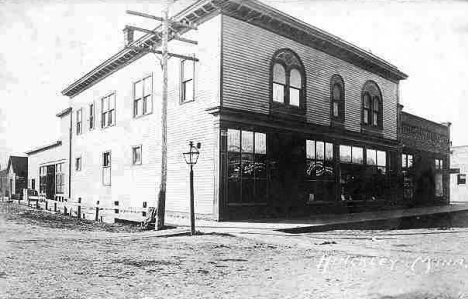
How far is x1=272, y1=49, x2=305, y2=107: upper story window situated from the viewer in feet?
56.7

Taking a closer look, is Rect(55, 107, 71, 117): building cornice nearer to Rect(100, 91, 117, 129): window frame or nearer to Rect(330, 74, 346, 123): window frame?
Rect(100, 91, 117, 129): window frame

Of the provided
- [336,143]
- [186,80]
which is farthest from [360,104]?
[186,80]

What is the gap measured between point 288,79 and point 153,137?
6343 mm

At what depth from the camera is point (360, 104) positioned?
21797 mm

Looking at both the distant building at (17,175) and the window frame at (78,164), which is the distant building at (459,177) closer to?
the window frame at (78,164)

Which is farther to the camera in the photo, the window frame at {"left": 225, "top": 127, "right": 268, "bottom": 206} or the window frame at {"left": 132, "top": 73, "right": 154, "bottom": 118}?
the window frame at {"left": 132, "top": 73, "right": 154, "bottom": 118}

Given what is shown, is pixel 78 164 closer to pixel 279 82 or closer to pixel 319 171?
pixel 279 82

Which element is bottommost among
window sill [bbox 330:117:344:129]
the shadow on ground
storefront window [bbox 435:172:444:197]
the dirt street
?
the shadow on ground

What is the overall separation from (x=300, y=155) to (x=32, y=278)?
13.1 m

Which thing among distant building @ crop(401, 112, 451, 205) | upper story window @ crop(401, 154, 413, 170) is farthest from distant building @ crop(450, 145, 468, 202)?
upper story window @ crop(401, 154, 413, 170)

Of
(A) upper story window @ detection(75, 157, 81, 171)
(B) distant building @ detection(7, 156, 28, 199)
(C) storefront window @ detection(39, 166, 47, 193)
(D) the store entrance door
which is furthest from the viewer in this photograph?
(B) distant building @ detection(7, 156, 28, 199)

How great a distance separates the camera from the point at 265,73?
655 inches

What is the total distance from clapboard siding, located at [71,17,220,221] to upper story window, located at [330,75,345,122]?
7.02 meters

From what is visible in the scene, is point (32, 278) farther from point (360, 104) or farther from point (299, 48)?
point (360, 104)
